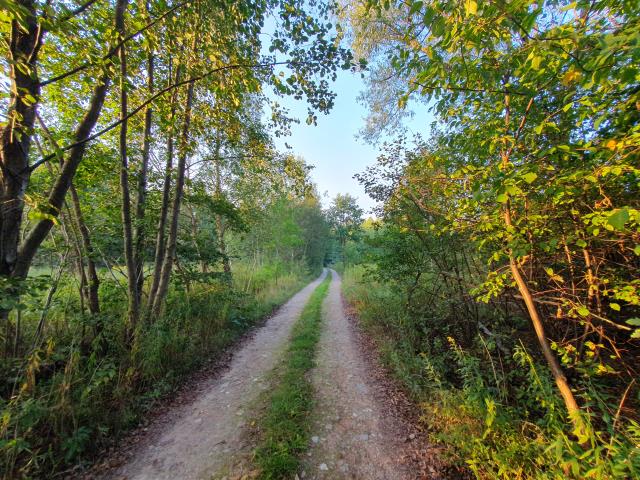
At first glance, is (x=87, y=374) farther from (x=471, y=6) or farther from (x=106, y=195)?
(x=471, y=6)

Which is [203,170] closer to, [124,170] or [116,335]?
[124,170]

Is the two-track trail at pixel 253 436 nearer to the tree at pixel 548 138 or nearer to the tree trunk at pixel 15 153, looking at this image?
the tree at pixel 548 138

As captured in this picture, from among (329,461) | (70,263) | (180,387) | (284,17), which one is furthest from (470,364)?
(70,263)

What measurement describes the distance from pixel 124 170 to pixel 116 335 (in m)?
3.12

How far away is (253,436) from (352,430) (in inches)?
53.6

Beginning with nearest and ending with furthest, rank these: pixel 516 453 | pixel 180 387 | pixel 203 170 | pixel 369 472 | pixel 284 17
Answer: pixel 516 453, pixel 369 472, pixel 284 17, pixel 180 387, pixel 203 170

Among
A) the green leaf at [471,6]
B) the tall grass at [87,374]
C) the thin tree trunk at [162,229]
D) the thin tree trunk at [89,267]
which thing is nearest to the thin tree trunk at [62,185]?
the tall grass at [87,374]

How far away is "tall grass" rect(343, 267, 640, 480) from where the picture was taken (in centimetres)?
188

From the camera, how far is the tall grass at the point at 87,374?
8.35 ft

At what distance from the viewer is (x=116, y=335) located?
430cm

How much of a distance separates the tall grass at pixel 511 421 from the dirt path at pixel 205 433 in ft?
8.88

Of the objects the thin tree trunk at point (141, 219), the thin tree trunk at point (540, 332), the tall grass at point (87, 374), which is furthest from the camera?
the thin tree trunk at point (141, 219)

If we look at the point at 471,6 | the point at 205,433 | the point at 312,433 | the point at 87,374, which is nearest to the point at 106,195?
the point at 87,374

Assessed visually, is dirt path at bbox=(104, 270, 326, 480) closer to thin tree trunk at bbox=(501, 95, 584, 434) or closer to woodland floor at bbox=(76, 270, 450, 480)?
woodland floor at bbox=(76, 270, 450, 480)
